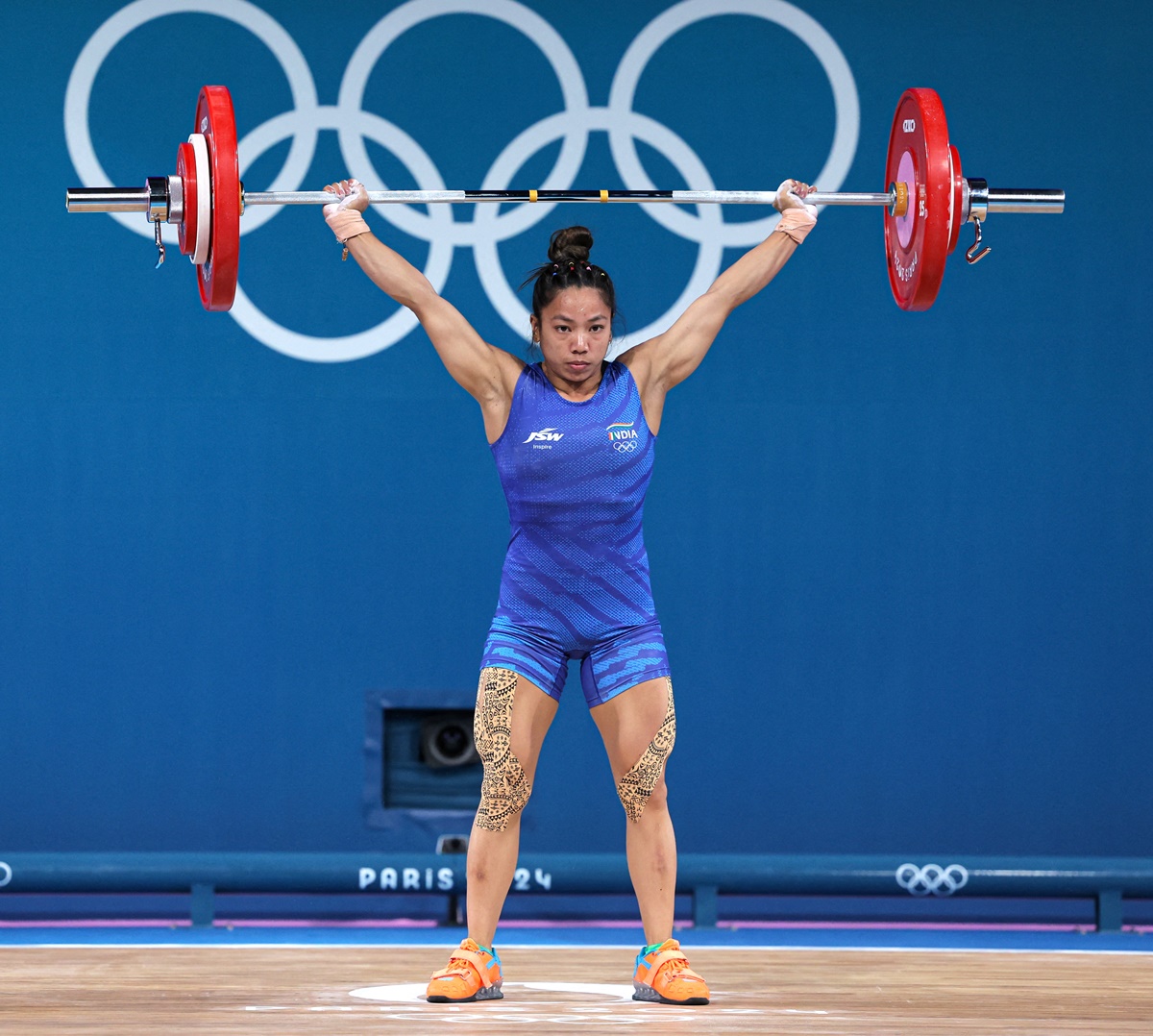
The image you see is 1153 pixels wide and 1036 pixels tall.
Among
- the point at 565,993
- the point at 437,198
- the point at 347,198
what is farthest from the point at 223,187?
the point at 565,993

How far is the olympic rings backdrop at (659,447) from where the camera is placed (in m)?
4.53

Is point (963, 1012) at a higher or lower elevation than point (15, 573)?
lower

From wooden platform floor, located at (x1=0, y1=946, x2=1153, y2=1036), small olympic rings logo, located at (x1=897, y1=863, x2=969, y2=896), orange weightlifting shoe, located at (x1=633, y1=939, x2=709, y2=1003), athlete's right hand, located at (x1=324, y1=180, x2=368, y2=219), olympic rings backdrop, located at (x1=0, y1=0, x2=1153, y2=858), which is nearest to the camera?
wooden platform floor, located at (x1=0, y1=946, x2=1153, y2=1036)

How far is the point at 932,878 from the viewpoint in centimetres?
428

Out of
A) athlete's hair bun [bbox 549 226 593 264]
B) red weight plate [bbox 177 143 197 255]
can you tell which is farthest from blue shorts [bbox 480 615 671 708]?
red weight plate [bbox 177 143 197 255]

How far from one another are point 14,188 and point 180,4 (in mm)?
726

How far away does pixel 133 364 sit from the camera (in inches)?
179

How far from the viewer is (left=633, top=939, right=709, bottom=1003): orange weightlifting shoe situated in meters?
2.94

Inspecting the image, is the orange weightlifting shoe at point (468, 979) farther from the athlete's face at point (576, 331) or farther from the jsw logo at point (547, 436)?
the athlete's face at point (576, 331)

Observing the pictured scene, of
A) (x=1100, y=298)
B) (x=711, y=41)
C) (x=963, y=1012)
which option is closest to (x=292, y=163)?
(x=711, y=41)

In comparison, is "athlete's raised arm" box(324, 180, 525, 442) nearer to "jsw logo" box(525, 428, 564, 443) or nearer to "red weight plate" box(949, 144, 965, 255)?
"jsw logo" box(525, 428, 564, 443)

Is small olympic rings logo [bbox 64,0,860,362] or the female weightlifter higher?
small olympic rings logo [bbox 64,0,860,362]

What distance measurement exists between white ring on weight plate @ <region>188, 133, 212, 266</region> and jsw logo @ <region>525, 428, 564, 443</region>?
2.41ft

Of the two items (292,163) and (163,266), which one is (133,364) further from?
(292,163)
